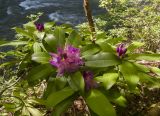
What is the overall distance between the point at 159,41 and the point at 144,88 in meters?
2.00

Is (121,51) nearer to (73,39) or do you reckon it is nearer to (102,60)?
(102,60)

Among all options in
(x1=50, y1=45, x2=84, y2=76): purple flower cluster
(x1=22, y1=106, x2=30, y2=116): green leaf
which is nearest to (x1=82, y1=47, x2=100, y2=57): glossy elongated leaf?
(x1=50, y1=45, x2=84, y2=76): purple flower cluster

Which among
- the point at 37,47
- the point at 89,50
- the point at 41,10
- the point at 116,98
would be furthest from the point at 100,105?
the point at 41,10

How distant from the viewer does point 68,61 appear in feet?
5.74

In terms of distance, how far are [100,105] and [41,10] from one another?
1263cm

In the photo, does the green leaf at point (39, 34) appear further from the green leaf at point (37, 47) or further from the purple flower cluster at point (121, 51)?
the purple flower cluster at point (121, 51)

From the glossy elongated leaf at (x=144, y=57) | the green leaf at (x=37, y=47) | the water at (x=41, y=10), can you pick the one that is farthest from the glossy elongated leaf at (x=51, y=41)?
the water at (x=41, y=10)

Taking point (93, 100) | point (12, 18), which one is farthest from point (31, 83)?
point (12, 18)

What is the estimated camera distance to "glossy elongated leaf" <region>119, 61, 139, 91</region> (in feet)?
5.92

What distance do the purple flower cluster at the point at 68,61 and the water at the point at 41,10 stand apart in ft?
30.8

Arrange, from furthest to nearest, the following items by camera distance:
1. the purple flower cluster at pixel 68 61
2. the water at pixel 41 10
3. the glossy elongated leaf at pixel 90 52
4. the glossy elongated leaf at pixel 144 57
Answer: the water at pixel 41 10 < the glossy elongated leaf at pixel 144 57 < the glossy elongated leaf at pixel 90 52 < the purple flower cluster at pixel 68 61

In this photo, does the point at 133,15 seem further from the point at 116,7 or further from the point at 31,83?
the point at 31,83

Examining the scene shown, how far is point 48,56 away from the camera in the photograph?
6.40ft

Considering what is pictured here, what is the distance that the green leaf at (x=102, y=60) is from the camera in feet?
5.85
